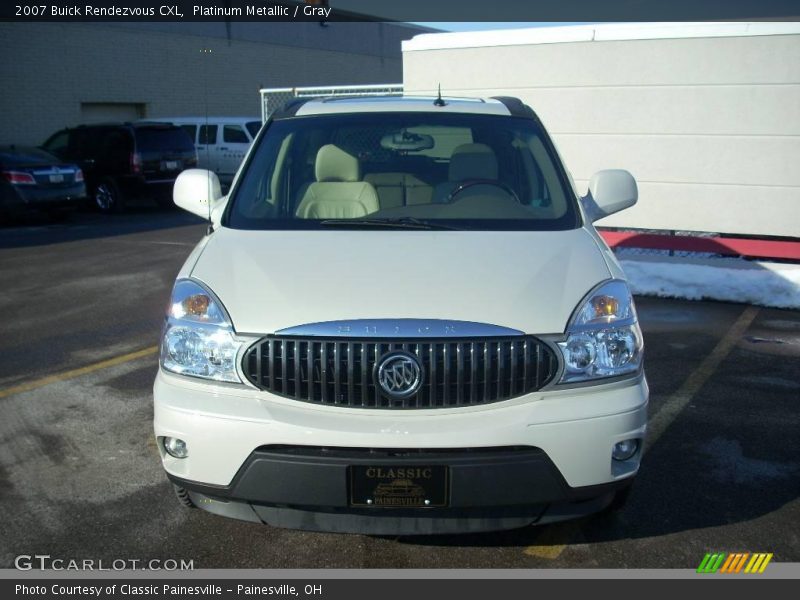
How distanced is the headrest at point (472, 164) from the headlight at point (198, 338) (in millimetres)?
1650

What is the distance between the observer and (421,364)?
3133mm

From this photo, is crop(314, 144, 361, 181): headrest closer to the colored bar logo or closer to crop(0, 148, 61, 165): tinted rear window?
the colored bar logo

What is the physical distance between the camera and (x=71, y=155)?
1811cm

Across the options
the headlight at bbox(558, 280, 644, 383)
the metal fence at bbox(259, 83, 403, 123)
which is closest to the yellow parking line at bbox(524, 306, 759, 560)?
the headlight at bbox(558, 280, 644, 383)

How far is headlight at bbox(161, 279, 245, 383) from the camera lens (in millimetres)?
3268

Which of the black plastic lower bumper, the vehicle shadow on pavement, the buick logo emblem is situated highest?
the buick logo emblem

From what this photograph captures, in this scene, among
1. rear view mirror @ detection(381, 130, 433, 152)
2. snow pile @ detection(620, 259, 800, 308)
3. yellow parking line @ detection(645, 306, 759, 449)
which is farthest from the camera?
snow pile @ detection(620, 259, 800, 308)

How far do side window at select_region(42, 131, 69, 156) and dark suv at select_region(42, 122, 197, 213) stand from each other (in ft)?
1.21

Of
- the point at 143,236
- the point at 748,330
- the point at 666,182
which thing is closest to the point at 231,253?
the point at 748,330

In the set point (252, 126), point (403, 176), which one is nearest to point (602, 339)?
point (403, 176)

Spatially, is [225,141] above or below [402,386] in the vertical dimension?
below

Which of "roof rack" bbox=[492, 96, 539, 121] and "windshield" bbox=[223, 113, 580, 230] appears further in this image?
"roof rack" bbox=[492, 96, 539, 121]

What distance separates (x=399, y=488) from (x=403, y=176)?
201 cm

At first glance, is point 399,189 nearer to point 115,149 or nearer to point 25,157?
point 25,157
